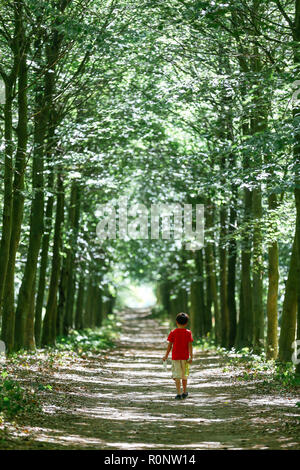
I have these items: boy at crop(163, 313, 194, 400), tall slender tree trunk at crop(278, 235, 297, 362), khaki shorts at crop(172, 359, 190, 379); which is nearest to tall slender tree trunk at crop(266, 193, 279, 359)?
tall slender tree trunk at crop(278, 235, 297, 362)

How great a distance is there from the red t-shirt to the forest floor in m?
0.93

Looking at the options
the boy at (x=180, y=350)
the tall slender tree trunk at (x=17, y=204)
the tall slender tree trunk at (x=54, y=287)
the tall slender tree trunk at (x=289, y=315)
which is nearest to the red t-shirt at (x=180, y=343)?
the boy at (x=180, y=350)

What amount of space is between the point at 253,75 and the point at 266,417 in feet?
23.0

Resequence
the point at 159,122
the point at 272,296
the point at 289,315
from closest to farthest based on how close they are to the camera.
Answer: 1. the point at 289,315
2. the point at 272,296
3. the point at 159,122

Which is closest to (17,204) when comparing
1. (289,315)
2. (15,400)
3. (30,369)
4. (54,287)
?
(30,369)

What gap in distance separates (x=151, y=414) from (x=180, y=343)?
2.19 meters

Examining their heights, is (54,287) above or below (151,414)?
above

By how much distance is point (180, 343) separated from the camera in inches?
534

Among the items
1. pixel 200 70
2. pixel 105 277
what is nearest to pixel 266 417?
pixel 200 70

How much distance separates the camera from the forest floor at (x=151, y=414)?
878 centimetres

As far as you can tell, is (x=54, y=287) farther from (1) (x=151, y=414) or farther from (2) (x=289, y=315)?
(1) (x=151, y=414)

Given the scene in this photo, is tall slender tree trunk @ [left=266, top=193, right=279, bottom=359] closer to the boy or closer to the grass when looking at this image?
the grass

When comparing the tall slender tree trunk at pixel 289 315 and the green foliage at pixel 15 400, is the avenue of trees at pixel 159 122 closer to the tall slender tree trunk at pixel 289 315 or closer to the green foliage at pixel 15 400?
the tall slender tree trunk at pixel 289 315

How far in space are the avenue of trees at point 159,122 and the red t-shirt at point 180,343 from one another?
290 cm
